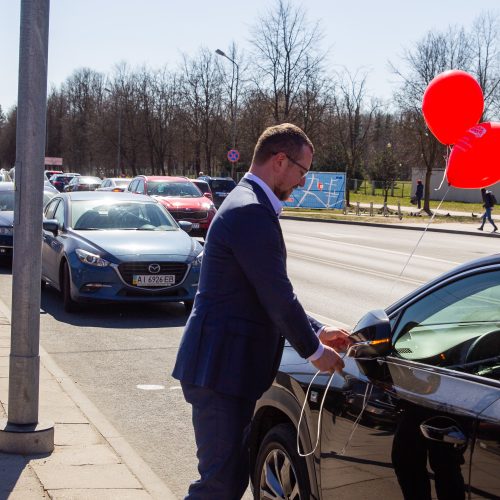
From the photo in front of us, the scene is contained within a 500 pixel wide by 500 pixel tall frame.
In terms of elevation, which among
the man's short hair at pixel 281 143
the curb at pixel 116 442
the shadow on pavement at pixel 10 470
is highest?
the man's short hair at pixel 281 143

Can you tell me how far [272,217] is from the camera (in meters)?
3.19

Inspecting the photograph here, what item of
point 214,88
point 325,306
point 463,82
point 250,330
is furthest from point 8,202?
point 214,88

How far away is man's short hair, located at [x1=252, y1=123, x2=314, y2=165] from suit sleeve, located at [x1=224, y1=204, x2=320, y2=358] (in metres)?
0.28

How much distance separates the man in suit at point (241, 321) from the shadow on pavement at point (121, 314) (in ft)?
22.9

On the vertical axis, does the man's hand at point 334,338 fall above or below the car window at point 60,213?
above

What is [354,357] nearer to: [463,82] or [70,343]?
[463,82]

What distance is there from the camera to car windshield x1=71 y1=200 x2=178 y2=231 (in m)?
12.1

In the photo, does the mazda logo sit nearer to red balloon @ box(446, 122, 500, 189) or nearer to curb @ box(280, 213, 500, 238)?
red balloon @ box(446, 122, 500, 189)

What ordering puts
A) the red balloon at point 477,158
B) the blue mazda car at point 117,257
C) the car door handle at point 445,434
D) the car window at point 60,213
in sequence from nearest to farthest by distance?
1. the car door handle at point 445,434
2. the red balloon at point 477,158
3. the blue mazda car at point 117,257
4. the car window at point 60,213

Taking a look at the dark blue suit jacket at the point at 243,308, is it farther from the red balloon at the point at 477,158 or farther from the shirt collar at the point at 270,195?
the red balloon at the point at 477,158

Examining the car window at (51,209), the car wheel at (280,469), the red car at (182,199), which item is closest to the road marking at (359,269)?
the red car at (182,199)

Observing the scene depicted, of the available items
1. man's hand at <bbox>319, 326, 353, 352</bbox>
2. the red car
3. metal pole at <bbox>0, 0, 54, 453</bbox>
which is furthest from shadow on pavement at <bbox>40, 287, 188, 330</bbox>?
the red car

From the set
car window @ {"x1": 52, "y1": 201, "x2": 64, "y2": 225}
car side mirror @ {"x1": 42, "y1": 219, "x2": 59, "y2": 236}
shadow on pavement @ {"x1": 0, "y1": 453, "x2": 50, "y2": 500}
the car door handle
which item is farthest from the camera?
car window @ {"x1": 52, "y1": 201, "x2": 64, "y2": 225}

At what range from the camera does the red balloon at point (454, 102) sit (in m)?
4.80
